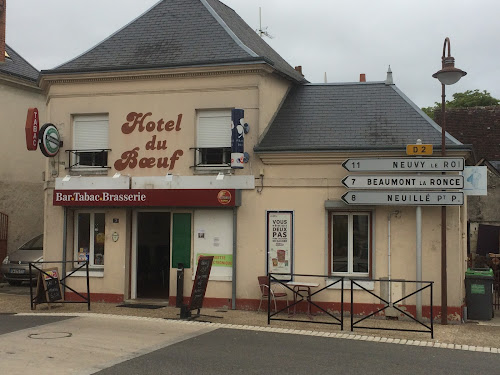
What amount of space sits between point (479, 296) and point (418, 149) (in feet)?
11.4

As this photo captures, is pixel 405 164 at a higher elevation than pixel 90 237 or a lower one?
higher

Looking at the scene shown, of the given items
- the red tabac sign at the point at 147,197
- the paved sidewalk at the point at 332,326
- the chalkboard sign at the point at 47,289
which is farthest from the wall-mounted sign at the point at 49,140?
the paved sidewalk at the point at 332,326

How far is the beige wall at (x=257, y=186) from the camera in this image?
41.4 feet

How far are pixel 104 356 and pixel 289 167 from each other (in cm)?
627

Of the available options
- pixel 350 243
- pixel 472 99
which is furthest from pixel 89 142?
pixel 472 99

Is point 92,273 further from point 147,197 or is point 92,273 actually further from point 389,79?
point 389,79

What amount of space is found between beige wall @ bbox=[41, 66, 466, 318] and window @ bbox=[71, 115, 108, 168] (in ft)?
0.71

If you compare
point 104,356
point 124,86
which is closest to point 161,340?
point 104,356

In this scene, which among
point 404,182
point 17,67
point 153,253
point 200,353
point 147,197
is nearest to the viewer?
point 200,353

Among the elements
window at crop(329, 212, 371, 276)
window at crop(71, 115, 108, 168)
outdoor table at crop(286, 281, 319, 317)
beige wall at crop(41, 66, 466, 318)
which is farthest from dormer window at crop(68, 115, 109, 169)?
window at crop(329, 212, 371, 276)

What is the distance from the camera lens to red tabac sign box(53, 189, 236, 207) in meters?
13.3

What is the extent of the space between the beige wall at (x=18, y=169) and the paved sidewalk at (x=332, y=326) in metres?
6.59

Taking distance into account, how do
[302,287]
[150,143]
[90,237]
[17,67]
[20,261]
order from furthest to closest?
[17,67] → [20,261] → [90,237] → [150,143] → [302,287]

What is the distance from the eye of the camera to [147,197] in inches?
A: 540
